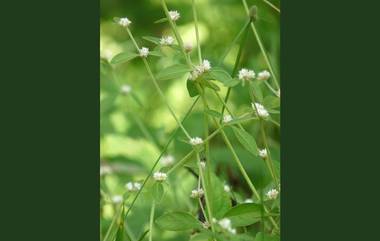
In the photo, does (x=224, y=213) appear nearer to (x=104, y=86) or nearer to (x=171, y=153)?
(x=171, y=153)

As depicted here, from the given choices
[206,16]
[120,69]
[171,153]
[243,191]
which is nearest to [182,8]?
[206,16]

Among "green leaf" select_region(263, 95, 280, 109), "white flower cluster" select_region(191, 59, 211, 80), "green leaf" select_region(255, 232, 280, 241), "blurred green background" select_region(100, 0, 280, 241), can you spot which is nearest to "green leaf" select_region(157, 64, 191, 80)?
"white flower cluster" select_region(191, 59, 211, 80)

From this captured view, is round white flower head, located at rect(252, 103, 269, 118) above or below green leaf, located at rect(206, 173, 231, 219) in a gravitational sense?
above

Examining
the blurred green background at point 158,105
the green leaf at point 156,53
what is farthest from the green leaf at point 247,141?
the blurred green background at point 158,105

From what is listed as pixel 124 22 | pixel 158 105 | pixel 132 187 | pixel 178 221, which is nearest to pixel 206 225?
pixel 178 221

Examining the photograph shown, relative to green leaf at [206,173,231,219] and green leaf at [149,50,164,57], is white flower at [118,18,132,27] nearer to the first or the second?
green leaf at [149,50,164,57]

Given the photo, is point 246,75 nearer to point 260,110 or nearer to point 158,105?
point 260,110

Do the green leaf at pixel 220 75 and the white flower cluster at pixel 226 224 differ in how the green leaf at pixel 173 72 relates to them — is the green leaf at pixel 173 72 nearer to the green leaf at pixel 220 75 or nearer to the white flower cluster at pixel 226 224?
the green leaf at pixel 220 75
